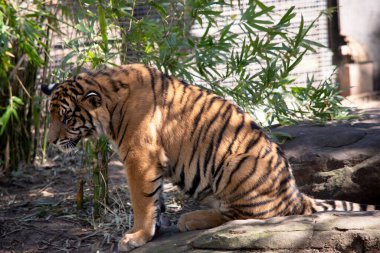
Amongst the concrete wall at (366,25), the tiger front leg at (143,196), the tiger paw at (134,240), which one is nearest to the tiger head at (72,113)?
the tiger front leg at (143,196)

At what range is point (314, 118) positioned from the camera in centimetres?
574

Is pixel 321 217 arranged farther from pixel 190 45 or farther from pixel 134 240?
pixel 190 45

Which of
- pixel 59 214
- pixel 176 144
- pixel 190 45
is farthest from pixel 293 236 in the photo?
pixel 59 214

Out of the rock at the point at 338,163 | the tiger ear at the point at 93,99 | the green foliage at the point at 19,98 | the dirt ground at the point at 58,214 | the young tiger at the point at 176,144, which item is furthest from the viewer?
the green foliage at the point at 19,98

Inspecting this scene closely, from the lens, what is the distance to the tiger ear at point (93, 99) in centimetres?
378

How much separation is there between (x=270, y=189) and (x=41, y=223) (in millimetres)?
2029

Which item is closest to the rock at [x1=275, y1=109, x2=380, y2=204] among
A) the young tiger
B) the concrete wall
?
the young tiger

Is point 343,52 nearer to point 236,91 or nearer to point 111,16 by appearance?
point 236,91

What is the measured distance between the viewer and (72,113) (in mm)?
3830

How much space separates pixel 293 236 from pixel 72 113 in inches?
58.5

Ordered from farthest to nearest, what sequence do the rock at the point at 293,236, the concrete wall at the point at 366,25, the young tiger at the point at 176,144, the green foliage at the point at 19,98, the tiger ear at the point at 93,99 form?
the concrete wall at the point at 366,25 → the green foliage at the point at 19,98 → the tiger ear at the point at 93,99 → the young tiger at the point at 176,144 → the rock at the point at 293,236

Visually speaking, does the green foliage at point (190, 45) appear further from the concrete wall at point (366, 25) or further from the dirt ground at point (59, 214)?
the concrete wall at point (366, 25)

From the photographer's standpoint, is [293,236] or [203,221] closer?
[293,236]

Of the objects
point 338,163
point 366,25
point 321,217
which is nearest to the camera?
point 321,217
